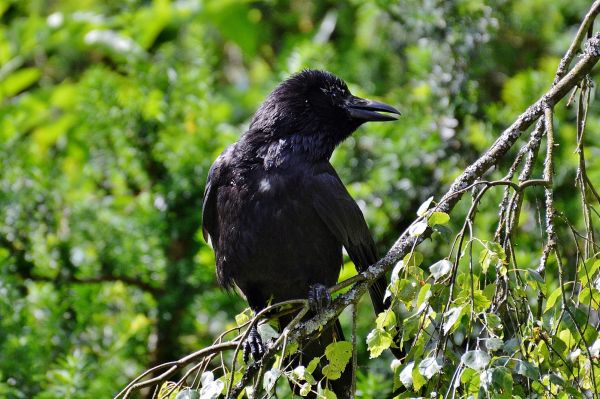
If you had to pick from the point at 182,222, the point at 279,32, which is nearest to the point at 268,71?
the point at 279,32

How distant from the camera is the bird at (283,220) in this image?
163 inches

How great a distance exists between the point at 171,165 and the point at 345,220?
5.59 ft

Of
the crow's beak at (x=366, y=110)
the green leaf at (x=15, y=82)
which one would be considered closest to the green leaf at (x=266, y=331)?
the crow's beak at (x=366, y=110)

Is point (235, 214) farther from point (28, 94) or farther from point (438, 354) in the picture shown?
point (28, 94)

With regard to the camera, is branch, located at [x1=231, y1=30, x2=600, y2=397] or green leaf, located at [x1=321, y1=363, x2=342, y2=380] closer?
green leaf, located at [x1=321, y1=363, x2=342, y2=380]

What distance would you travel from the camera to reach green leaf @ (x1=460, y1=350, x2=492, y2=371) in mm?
2393

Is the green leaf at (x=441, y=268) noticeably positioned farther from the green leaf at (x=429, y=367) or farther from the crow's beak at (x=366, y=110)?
the crow's beak at (x=366, y=110)

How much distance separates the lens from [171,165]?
18.3 ft

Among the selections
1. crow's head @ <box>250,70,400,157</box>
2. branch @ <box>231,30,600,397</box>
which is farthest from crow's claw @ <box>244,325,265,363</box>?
crow's head @ <box>250,70,400,157</box>

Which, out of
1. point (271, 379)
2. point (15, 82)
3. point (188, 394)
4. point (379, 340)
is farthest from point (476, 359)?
point (15, 82)

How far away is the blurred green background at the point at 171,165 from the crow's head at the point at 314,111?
790 mm

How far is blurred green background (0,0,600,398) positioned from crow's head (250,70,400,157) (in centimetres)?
79

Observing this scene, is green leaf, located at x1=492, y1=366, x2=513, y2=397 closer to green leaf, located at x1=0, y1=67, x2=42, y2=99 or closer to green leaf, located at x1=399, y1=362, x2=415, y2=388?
green leaf, located at x1=399, y1=362, x2=415, y2=388

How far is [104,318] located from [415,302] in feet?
10.4
